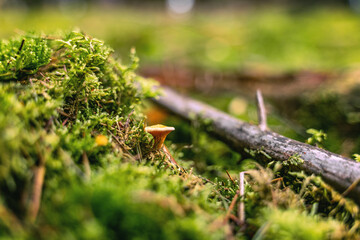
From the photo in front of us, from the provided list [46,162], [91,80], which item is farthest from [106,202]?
[91,80]

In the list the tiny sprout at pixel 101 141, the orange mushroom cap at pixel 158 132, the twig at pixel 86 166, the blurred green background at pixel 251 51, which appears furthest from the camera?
the blurred green background at pixel 251 51

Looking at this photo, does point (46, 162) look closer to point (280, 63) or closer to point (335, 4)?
point (280, 63)

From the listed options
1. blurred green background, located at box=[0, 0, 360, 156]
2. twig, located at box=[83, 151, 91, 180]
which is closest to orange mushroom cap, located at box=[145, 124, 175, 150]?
twig, located at box=[83, 151, 91, 180]

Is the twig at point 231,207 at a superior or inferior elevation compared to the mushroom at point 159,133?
inferior

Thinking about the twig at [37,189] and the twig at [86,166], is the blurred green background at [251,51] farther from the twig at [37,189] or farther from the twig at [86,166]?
the twig at [37,189]

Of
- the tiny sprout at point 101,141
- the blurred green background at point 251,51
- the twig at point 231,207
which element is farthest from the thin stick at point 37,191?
the blurred green background at point 251,51

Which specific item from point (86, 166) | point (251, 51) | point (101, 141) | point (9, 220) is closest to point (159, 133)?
point (101, 141)
